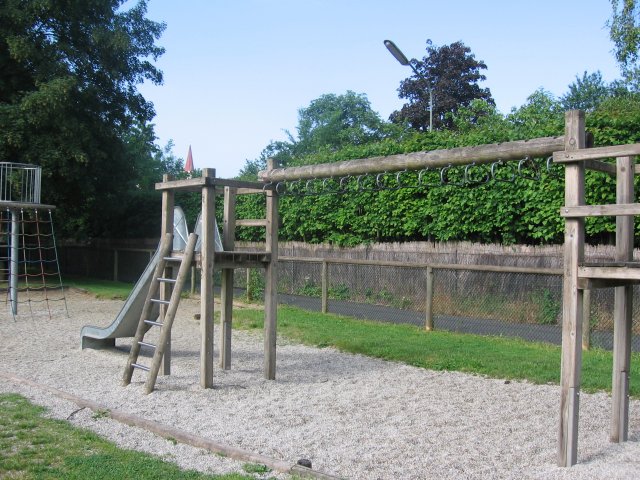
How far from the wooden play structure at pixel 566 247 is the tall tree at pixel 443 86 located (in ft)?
124

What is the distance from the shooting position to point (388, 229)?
17.1 metres

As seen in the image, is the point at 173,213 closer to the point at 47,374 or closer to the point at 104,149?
the point at 47,374

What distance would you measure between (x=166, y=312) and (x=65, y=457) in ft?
10.0

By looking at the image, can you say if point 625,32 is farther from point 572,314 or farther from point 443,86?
point 443,86

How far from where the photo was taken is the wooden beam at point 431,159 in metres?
5.76

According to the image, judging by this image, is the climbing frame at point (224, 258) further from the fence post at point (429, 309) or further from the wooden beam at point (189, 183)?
the fence post at point (429, 309)

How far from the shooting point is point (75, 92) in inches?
830

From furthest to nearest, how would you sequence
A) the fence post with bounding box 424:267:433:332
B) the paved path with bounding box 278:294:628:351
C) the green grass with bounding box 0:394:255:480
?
1. the fence post with bounding box 424:267:433:332
2. the paved path with bounding box 278:294:628:351
3. the green grass with bounding box 0:394:255:480

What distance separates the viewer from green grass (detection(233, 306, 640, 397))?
880 centimetres

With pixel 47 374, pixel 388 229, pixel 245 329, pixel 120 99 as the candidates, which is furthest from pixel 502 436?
pixel 120 99

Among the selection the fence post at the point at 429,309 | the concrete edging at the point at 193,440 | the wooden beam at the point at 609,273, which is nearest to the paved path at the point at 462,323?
the fence post at the point at 429,309

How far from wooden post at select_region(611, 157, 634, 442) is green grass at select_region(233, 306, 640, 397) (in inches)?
77.6

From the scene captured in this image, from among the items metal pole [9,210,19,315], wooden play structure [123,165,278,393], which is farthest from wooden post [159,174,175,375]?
metal pole [9,210,19,315]

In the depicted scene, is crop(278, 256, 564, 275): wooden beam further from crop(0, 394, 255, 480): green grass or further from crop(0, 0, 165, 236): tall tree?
crop(0, 0, 165, 236): tall tree
